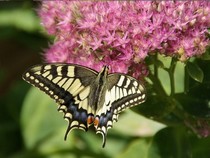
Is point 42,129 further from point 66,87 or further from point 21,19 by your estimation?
point 66,87

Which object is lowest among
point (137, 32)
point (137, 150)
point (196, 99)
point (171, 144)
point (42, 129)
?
point (42, 129)

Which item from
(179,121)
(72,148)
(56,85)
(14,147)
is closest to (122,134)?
(72,148)

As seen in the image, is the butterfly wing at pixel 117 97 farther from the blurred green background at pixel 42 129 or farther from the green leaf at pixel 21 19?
the green leaf at pixel 21 19

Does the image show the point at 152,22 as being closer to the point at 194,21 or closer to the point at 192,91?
the point at 194,21

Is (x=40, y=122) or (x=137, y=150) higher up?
(x=137, y=150)

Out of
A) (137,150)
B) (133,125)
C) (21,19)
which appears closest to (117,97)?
(137,150)
